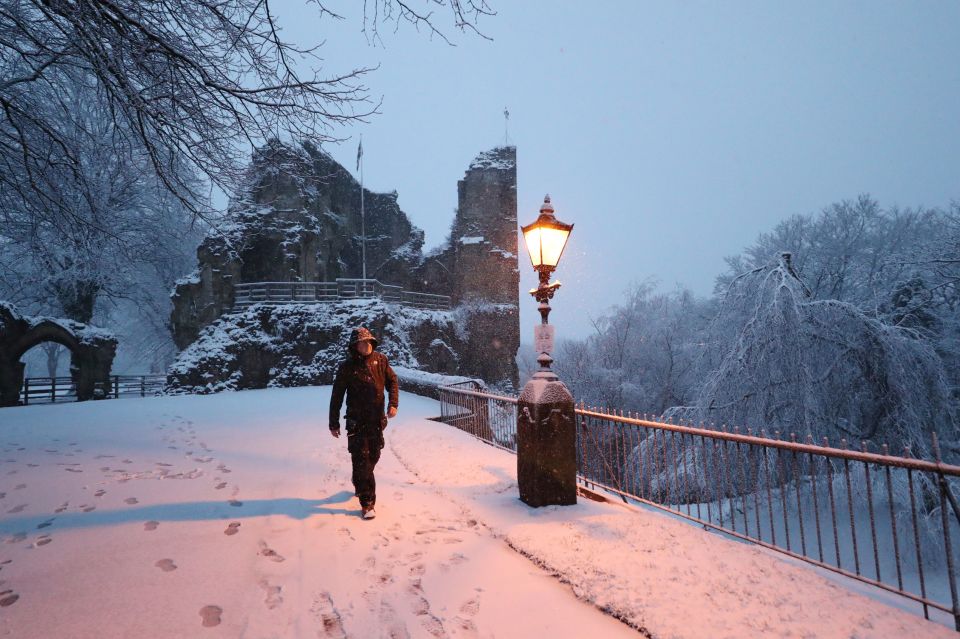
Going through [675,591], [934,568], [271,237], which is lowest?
[934,568]

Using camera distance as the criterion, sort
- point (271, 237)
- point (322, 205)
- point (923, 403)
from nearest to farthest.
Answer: point (923, 403)
point (271, 237)
point (322, 205)

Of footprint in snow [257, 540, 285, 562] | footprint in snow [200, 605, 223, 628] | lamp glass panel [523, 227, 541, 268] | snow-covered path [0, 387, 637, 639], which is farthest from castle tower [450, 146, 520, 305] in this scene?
footprint in snow [200, 605, 223, 628]

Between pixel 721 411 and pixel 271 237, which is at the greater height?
pixel 271 237

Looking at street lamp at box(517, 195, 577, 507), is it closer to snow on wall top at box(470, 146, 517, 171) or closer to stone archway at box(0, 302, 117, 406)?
stone archway at box(0, 302, 117, 406)

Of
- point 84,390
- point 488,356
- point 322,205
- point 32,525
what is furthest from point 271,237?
point 32,525

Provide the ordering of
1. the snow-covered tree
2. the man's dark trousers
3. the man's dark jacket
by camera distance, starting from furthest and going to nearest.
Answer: the snow-covered tree, the man's dark jacket, the man's dark trousers

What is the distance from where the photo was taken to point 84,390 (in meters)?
17.7

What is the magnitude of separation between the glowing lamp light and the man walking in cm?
220

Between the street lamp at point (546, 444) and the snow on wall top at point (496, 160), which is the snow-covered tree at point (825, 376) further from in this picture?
the snow on wall top at point (496, 160)

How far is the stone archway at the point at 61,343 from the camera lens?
49.7 ft

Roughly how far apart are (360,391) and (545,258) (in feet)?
8.72

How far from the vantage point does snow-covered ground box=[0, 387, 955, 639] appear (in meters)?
2.72

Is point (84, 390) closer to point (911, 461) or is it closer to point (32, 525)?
point (32, 525)

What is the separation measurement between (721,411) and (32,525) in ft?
39.3
